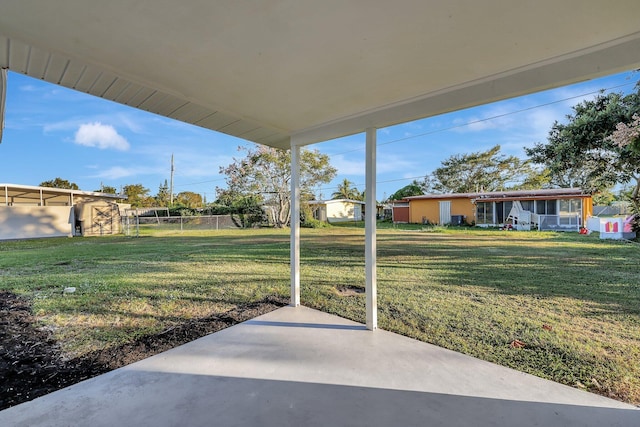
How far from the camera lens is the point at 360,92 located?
2.02m

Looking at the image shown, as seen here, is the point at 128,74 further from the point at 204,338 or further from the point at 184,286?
the point at 184,286

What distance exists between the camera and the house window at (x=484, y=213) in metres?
8.66

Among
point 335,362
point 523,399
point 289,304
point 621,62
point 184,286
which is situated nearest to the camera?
point 621,62

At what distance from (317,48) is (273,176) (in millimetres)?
12094

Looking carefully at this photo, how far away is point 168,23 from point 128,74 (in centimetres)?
69

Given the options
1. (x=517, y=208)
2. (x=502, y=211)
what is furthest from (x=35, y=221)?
(x=517, y=208)

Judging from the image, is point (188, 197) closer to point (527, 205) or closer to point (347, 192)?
point (347, 192)

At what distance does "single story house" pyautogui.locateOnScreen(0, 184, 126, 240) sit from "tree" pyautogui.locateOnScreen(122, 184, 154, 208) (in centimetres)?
758

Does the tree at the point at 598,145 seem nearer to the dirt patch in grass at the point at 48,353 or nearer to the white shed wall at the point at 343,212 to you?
the dirt patch in grass at the point at 48,353

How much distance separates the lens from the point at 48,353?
218cm

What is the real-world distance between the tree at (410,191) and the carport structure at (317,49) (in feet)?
32.7

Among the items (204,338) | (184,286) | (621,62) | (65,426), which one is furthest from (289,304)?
(621,62)

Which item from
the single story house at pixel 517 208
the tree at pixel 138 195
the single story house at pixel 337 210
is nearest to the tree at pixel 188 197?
the tree at pixel 138 195

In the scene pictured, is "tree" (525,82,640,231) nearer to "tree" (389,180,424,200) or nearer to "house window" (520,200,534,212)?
"house window" (520,200,534,212)
